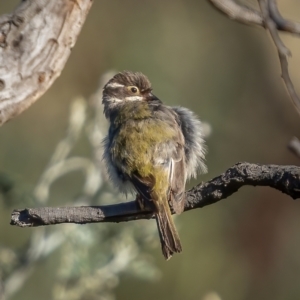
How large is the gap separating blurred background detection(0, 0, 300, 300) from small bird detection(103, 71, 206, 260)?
2562mm

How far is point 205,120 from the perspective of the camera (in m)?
9.50

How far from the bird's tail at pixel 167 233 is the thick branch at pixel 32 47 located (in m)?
1.08

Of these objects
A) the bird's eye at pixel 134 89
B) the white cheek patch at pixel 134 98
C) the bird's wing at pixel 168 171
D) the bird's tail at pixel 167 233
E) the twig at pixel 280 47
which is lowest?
the white cheek patch at pixel 134 98

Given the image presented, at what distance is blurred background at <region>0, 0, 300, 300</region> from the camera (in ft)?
28.4

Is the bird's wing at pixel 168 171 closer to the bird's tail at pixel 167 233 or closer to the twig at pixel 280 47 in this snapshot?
the bird's tail at pixel 167 233

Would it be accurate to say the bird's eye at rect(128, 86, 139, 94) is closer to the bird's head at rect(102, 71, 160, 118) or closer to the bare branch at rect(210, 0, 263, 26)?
the bird's head at rect(102, 71, 160, 118)

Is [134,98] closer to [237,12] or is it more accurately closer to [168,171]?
[168,171]

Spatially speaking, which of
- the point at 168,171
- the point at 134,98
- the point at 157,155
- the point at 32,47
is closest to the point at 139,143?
the point at 157,155

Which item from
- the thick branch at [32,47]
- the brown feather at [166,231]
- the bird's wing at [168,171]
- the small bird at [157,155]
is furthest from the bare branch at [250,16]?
the brown feather at [166,231]

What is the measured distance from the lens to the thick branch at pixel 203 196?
3109 mm

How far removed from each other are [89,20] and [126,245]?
585 cm

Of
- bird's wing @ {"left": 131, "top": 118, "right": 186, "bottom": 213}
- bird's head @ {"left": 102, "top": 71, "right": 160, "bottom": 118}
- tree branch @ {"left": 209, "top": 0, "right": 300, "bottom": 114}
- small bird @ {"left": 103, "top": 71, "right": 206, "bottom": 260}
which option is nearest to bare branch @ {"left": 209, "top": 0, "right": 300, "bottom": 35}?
tree branch @ {"left": 209, "top": 0, "right": 300, "bottom": 114}

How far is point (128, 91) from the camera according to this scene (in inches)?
219

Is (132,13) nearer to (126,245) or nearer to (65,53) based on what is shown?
(126,245)
